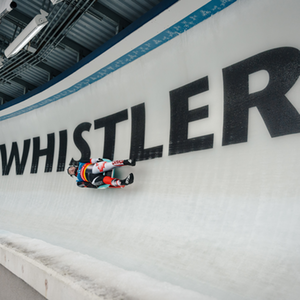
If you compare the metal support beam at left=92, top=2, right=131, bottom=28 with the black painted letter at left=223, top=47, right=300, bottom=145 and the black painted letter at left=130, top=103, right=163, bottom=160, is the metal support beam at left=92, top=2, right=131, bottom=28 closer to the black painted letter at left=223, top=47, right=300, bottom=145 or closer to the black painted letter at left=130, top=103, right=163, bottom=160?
the black painted letter at left=130, top=103, right=163, bottom=160

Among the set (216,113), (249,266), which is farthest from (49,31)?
(249,266)

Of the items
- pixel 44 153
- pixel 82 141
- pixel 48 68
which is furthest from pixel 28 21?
pixel 44 153

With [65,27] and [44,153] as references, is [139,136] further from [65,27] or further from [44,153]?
[44,153]

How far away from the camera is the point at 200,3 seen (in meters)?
2.63

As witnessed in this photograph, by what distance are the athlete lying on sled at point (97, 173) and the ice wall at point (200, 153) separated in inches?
9.5

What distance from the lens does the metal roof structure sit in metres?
3.95

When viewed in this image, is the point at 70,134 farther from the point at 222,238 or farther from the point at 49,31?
the point at 222,238

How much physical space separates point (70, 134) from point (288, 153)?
4185 millimetres

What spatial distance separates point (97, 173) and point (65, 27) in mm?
2680

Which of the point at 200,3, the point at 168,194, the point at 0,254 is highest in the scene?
the point at 200,3

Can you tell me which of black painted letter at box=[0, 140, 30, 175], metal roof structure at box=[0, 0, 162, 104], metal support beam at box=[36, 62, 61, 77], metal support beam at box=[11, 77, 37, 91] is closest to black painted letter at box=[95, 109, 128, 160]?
metal roof structure at box=[0, 0, 162, 104]

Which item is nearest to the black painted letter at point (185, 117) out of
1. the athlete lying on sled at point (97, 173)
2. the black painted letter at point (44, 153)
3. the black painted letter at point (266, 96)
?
the black painted letter at point (266, 96)

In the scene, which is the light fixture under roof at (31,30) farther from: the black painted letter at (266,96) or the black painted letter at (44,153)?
the black painted letter at (266,96)

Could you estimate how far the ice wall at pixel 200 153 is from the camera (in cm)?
185
